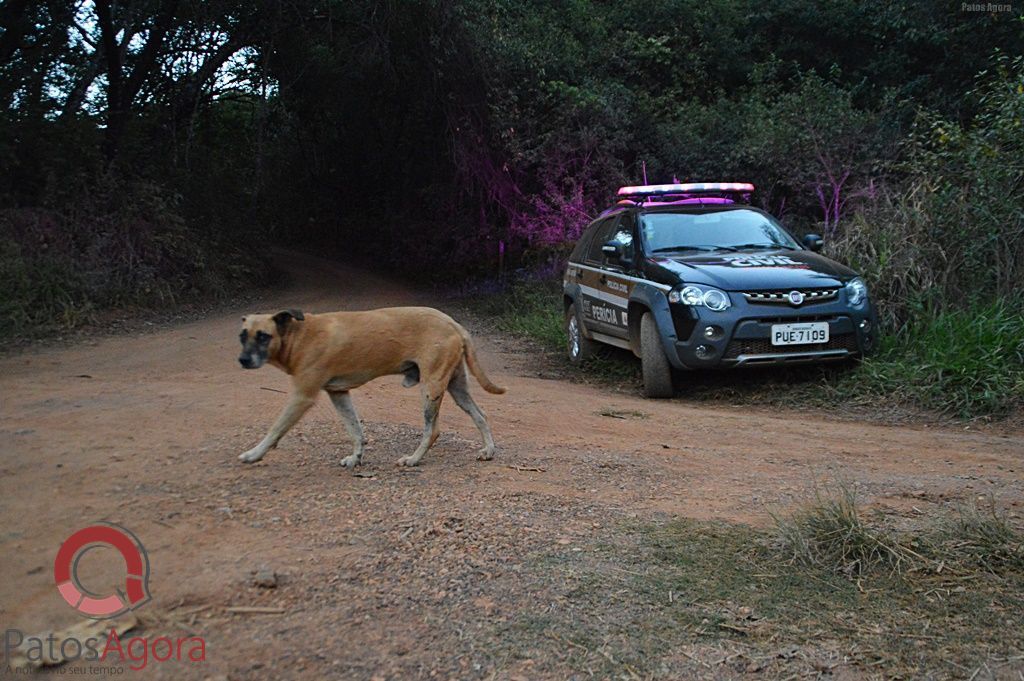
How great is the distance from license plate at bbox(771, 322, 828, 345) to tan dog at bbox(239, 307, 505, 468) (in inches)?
131

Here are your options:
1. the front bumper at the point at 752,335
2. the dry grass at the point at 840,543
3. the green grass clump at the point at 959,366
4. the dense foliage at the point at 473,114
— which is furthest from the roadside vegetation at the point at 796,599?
the dense foliage at the point at 473,114

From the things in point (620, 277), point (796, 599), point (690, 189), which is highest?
point (690, 189)

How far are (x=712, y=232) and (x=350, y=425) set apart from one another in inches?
199

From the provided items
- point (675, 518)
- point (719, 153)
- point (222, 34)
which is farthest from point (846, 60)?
point (675, 518)

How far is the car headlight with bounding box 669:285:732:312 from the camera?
792cm

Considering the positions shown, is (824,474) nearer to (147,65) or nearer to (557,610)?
(557,610)

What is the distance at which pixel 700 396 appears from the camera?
8523 mm

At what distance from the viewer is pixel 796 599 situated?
135 inches

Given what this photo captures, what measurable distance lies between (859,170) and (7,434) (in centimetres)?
1180

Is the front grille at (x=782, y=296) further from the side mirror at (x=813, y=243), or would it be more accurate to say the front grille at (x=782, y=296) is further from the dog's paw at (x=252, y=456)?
the dog's paw at (x=252, y=456)

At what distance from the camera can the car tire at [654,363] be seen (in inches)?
330

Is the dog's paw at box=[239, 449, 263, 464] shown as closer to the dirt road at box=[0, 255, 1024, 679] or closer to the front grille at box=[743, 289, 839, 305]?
the dirt road at box=[0, 255, 1024, 679]

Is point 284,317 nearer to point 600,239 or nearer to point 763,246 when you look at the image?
point 763,246

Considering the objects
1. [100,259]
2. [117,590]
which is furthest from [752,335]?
[100,259]
